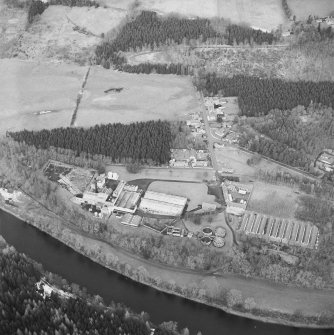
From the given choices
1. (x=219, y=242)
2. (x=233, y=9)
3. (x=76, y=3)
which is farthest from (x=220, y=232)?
(x=76, y=3)

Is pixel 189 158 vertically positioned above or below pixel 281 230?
above

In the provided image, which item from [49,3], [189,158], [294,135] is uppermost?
[49,3]

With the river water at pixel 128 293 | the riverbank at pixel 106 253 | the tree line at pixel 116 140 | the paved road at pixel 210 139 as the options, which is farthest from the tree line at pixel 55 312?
the paved road at pixel 210 139

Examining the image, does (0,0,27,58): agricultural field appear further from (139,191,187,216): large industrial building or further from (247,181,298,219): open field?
(247,181,298,219): open field

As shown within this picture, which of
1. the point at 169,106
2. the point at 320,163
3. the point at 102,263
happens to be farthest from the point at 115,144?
the point at 320,163

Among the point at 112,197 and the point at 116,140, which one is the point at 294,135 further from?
the point at 112,197

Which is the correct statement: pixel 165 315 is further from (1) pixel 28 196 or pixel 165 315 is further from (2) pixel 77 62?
(2) pixel 77 62
